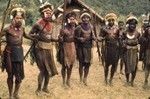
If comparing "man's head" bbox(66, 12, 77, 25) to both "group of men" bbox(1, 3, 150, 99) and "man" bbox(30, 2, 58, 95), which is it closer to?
"group of men" bbox(1, 3, 150, 99)

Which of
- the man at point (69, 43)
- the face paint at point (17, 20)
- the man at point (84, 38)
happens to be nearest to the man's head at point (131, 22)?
the man at point (84, 38)

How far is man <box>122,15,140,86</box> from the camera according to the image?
13945 mm

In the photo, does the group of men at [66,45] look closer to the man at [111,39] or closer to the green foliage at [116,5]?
the man at [111,39]

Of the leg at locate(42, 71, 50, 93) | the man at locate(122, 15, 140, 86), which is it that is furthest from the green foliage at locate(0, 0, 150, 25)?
the leg at locate(42, 71, 50, 93)

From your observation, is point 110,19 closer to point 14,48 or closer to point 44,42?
point 44,42

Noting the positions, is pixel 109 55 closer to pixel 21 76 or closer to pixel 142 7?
pixel 21 76

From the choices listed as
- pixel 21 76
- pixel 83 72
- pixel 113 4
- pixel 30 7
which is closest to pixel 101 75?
pixel 83 72

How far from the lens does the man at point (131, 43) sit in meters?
13.9

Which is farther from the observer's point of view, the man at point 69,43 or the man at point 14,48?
the man at point 69,43

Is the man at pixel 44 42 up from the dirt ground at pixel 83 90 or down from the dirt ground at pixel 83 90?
up

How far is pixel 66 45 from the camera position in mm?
13133

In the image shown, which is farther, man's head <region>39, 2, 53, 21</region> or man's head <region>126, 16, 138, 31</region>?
man's head <region>126, 16, 138, 31</region>

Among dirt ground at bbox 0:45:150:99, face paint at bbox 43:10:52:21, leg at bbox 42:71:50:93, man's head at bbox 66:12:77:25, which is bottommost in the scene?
dirt ground at bbox 0:45:150:99

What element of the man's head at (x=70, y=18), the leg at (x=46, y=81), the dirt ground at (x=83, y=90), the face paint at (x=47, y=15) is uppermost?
the face paint at (x=47, y=15)
